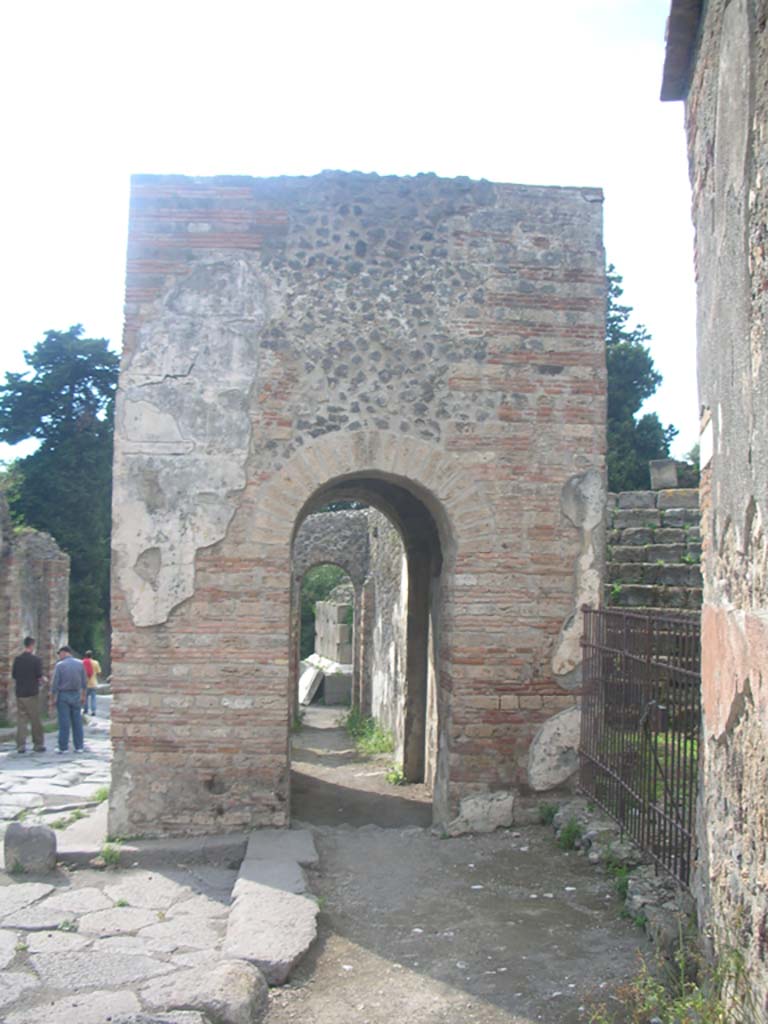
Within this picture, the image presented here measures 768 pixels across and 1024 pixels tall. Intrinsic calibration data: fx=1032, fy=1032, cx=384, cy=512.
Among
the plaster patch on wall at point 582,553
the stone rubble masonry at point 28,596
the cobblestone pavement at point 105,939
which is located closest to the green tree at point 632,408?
the stone rubble masonry at point 28,596

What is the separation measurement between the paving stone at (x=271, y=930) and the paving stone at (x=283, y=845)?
618 millimetres

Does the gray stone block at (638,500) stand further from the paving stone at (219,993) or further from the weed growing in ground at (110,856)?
the paving stone at (219,993)

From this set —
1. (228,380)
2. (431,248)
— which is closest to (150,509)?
(228,380)

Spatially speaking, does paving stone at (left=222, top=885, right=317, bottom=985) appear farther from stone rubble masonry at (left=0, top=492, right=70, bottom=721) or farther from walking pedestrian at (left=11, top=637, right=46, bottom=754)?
stone rubble masonry at (left=0, top=492, right=70, bottom=721)

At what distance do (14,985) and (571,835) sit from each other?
3443 millimetres

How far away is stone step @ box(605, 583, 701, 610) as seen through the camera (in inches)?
361

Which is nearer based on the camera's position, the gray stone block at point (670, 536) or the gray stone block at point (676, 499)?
the gray stone block at point (670, 536)

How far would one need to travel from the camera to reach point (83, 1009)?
4.13 meters

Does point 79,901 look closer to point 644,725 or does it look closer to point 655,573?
point 644,725

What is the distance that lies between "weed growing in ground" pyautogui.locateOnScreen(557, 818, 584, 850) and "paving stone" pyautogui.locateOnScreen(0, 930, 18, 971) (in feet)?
10.8

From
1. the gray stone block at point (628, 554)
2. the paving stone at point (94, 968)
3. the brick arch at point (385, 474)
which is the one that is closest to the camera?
the paving stone at point (94, 968)

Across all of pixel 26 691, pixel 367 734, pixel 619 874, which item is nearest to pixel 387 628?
pixel 367 734

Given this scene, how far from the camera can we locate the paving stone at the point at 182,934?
4.99 metres

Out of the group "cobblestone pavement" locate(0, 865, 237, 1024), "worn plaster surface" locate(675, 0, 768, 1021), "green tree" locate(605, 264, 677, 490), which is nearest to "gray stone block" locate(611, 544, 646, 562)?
"cobblestone pavement" locate(0, 865, 237, 1024)
